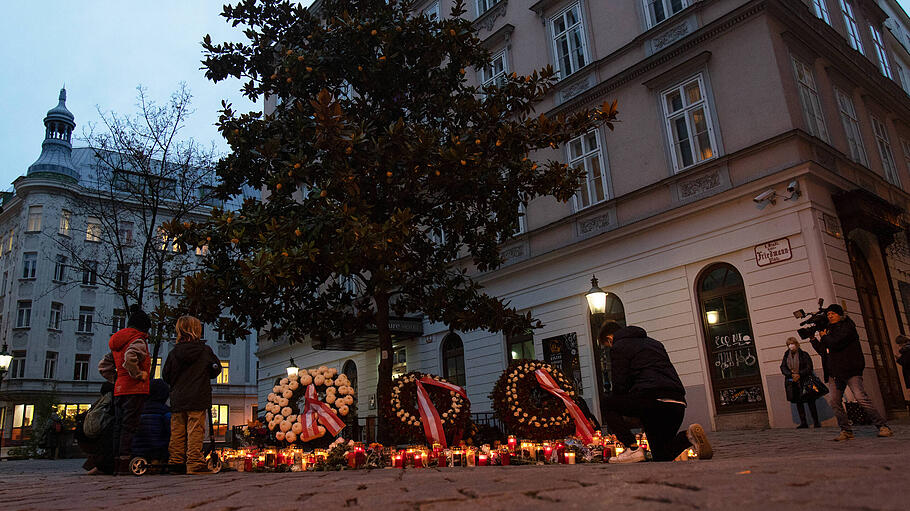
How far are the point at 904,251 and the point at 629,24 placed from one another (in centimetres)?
904

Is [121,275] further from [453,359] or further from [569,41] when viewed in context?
[569,41]

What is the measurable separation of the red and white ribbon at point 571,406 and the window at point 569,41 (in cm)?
1083

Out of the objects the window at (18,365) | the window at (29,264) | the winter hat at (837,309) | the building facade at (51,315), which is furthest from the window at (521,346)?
the window at (29,264)

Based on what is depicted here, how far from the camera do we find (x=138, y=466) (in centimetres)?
726

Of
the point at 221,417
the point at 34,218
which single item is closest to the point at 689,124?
the point at 221,417

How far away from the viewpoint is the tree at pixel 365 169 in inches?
344

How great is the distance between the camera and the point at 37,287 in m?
42.0

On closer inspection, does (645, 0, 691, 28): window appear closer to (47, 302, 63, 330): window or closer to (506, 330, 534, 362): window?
(506, 330, 534, 362): window

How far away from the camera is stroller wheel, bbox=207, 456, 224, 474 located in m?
7.40

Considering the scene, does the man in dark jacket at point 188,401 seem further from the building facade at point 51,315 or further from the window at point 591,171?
the building facade at point 51,315

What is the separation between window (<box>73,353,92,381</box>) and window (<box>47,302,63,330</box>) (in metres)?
2.41

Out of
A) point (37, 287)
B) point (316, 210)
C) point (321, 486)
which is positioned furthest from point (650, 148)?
point (37, 287)

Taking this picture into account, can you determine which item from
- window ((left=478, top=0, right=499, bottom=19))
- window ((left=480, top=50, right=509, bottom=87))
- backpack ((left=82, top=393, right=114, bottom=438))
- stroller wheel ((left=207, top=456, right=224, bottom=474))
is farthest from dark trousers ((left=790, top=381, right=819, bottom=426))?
window ((left=478, top=0, right=499, bottom=19))

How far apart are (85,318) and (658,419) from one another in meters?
45.9
